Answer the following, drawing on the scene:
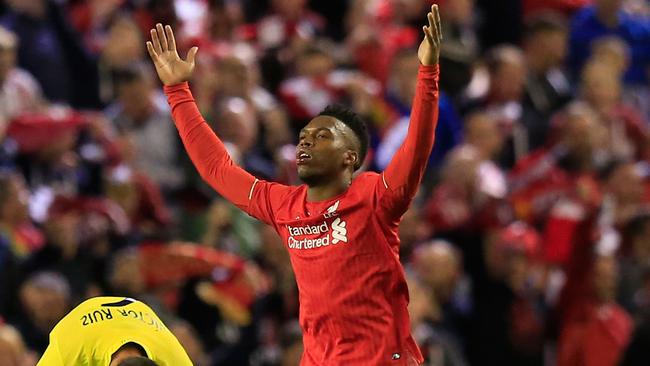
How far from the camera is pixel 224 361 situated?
8.13m

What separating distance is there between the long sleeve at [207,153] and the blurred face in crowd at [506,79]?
482cm

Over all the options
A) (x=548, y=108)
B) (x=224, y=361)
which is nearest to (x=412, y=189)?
(x=224, y=361)

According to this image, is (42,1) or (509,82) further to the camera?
(509,82)

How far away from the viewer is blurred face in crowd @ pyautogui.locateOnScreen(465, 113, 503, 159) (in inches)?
384

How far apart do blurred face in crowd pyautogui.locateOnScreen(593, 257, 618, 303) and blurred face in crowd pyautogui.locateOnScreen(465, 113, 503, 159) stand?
1.13 m

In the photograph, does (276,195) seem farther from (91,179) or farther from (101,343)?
(91,179)

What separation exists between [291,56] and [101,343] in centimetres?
495

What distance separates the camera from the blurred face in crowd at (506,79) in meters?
10.3

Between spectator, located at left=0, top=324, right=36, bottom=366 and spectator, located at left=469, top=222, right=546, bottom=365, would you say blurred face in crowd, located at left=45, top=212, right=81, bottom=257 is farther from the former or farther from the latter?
spectator, located at left=469, top=222, right=546, bottom=365

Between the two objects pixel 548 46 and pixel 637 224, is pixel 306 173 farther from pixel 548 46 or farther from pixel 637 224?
pixel 548 46

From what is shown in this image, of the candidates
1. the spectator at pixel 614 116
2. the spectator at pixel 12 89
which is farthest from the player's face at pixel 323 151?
the spectator at pixel 614 116

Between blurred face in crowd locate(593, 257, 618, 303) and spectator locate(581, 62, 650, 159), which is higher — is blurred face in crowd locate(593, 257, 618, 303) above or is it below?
below

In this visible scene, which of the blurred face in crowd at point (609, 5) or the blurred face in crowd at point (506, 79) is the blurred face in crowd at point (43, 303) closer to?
the blurred face in crowd at point (506, 79)

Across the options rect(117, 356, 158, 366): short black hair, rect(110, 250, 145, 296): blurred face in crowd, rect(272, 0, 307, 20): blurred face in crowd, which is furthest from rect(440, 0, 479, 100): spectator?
rect(117, 356, 158, 366): short black hair
